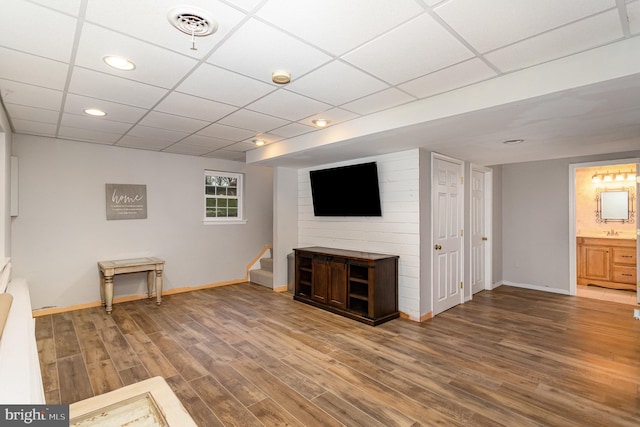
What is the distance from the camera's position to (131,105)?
10.1 ft

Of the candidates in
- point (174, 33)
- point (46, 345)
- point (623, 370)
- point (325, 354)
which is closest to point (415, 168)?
point (325, 354)

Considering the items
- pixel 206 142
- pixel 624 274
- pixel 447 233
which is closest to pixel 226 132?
pixel 206 142

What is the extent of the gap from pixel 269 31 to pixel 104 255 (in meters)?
4.57

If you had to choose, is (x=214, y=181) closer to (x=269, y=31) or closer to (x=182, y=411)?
(x=269, y=31)

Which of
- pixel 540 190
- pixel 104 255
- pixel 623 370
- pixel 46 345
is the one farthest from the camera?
pixel 540 190

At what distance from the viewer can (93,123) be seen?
371 centimetres

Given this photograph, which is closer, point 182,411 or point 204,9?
point 182,411

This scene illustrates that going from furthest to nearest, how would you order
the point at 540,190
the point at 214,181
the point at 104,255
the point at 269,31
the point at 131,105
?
the point at 214,181 → the point at 540,190 → the point at 104,255 → the point at 131,105 → the point at 269,31

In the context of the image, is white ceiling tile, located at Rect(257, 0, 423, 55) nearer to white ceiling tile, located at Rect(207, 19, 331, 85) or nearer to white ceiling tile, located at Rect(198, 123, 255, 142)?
white ceiling tile, located at Rect(207, 19, 331, 85)

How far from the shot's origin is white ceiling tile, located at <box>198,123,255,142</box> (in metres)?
3.84

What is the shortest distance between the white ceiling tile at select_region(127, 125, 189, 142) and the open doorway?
6.24 metres

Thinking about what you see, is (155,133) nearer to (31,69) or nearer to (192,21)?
(31,69)

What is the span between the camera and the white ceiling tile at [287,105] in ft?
9.29

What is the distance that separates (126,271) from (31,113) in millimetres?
2274
